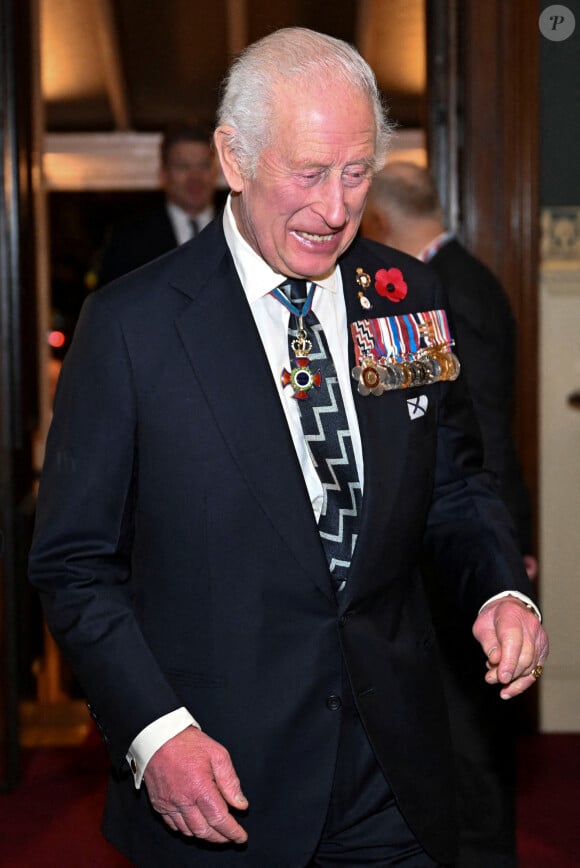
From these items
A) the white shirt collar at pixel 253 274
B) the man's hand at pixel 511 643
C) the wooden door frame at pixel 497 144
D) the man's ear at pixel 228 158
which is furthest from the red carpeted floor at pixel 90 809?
the man's ear at pixel 228 158

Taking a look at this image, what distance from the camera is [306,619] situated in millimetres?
1595

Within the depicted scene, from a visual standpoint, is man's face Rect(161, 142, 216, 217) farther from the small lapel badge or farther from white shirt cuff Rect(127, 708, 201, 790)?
white shirt cuff Rect(127, 708, 201, 790)

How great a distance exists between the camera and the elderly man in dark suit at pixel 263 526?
5.09ft

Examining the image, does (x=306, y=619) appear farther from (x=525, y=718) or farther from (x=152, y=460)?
(x=525, y=718)

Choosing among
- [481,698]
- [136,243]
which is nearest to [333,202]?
[481,698]

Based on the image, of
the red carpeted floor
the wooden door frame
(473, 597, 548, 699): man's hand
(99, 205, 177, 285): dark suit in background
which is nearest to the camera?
(473, 597, 548, 699): man's hand

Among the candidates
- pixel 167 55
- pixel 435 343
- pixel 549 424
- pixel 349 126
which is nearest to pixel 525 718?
pixel 549 424

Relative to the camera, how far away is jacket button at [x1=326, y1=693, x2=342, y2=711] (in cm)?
161

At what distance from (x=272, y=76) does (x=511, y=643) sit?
760 mm

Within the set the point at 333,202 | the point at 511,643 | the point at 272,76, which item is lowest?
the point at 511,643

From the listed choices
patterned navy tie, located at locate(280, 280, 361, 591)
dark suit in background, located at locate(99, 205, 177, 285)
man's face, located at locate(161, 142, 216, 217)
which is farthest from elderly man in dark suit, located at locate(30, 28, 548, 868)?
man's face, located at locate(161, 142, 216, 217)

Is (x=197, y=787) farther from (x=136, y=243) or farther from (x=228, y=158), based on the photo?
(x=136, y=243)

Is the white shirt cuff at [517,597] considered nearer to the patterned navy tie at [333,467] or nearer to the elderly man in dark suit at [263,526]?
the elderly man in dark suit at [263,526]

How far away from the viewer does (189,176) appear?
459 cm
